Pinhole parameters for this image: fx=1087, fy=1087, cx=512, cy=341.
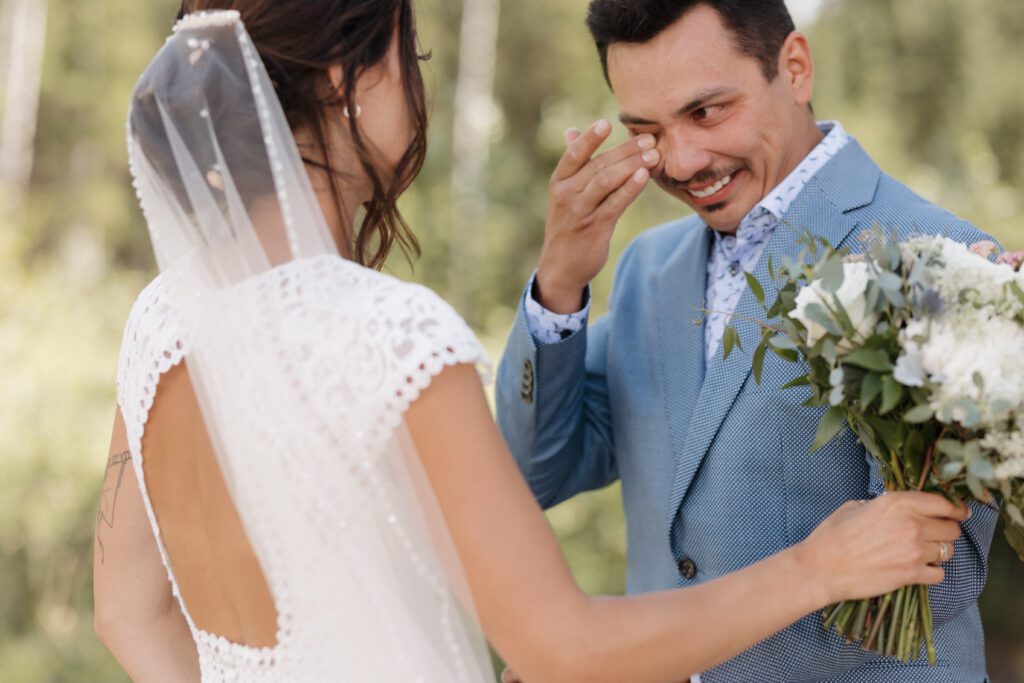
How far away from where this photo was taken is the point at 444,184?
1214cm

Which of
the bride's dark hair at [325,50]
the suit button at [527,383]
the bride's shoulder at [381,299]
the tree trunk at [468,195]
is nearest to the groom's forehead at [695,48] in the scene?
the suit button at [527,383]

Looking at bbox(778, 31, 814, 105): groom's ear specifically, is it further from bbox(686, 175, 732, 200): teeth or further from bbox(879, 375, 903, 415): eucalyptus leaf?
bbox(879, 375, 903, 415): eucalyptus leaf

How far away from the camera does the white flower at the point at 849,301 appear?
1.82 metres

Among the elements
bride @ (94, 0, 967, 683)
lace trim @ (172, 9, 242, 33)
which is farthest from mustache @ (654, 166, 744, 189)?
lace trim @ (172, 9, 242, 33)

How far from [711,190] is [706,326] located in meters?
0.34

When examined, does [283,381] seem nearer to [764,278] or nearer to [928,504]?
[928,504]

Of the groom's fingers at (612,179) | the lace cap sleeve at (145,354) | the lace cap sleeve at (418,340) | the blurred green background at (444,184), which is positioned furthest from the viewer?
the blurred green background at (444,184)

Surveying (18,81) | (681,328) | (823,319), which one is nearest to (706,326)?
(681,328)

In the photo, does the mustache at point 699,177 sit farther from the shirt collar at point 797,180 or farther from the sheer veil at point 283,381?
the sheer veil at point 283,381

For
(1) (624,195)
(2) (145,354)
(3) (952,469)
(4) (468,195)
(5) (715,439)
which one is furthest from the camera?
(4) (468,195)

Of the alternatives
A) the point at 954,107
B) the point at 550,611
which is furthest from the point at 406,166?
the point at 954,107

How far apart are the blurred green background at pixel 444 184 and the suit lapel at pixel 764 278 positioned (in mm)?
918

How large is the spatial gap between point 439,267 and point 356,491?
924 cm

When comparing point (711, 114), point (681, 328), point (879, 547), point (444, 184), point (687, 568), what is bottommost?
point (444, 184)
